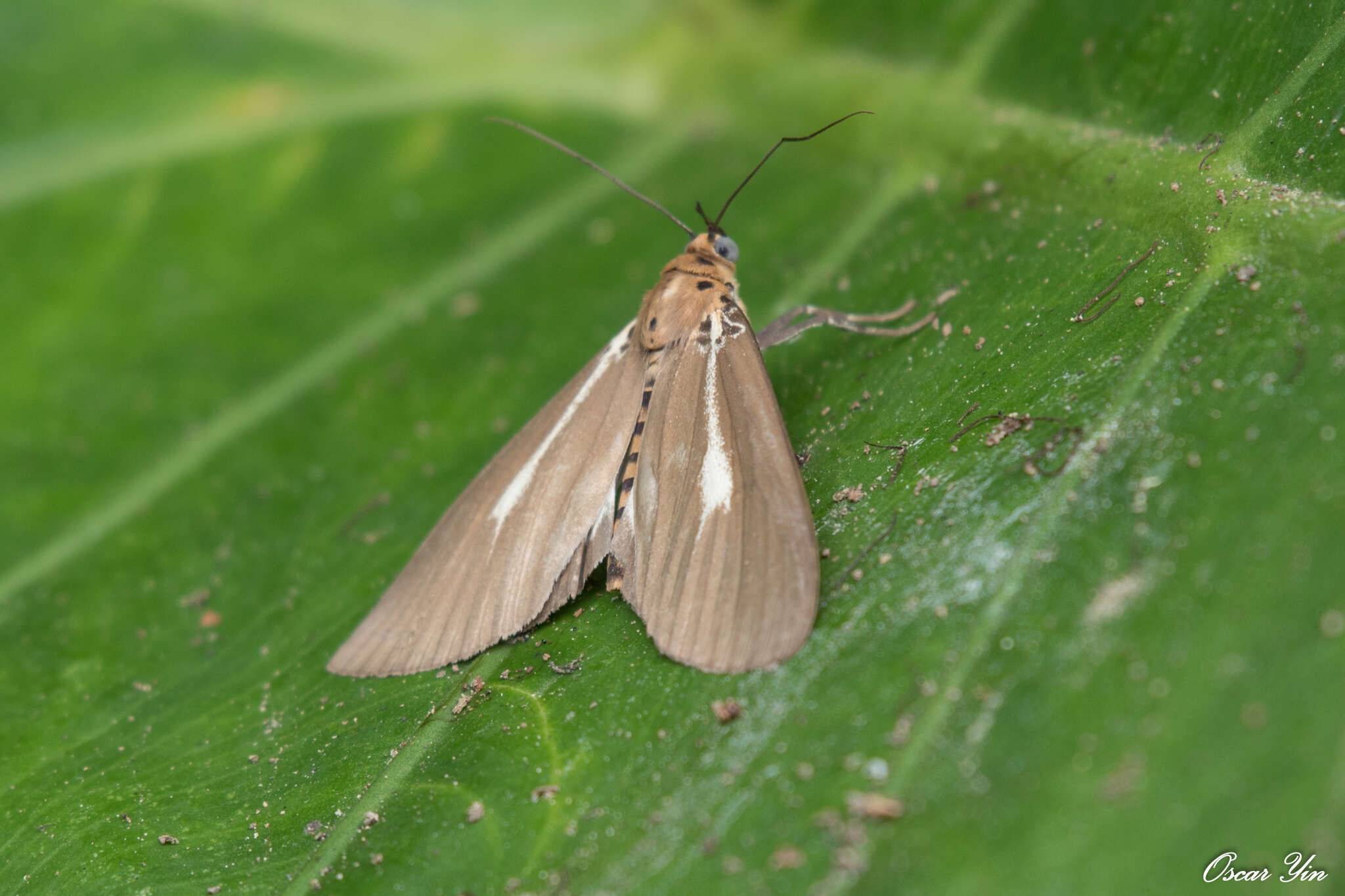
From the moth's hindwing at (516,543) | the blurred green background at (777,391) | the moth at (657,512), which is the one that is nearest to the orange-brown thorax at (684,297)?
the moth at (657,512)

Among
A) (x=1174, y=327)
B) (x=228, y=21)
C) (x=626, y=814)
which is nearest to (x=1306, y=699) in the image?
(x=1174, y=327)

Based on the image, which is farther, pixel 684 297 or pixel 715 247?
pixel 715 247

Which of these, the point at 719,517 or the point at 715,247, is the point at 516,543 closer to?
the point at 719,517

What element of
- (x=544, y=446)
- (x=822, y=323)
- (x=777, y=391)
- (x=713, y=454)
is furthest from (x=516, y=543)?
(x=822, y=323)

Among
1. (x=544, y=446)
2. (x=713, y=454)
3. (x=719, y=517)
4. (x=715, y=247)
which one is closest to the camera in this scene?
(x=719, y=517)

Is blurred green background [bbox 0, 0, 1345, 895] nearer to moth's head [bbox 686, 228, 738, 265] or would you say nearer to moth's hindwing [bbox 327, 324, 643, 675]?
moth's hindwing [bbox 327, 324, 643, 675]

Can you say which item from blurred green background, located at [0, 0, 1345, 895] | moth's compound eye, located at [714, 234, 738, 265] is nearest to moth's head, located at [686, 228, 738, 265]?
moth's compound eye, located at [714, 234, 738, 265]

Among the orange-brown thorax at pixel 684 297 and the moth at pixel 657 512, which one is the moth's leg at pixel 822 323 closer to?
the moth at pixel 657 512

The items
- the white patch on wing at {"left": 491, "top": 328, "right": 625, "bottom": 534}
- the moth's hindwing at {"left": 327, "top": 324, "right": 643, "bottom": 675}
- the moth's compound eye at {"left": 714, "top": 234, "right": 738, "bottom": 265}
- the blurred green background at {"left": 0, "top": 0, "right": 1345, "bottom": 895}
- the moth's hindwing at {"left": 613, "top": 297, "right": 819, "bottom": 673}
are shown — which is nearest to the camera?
the blurred green background at {"left": 0, "top": 0, "right": 1345, "bottom": 895}
